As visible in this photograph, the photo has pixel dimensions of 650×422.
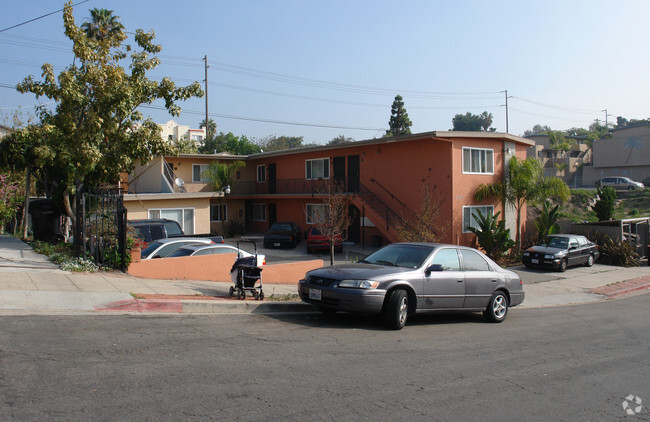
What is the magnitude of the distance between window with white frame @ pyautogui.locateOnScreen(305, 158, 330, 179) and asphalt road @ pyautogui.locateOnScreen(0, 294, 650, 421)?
2199 cm

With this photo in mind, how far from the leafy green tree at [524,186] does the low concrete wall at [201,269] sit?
14.3 m

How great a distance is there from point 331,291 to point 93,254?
23.5ft

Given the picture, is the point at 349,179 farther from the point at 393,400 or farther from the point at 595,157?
the point at 595,157

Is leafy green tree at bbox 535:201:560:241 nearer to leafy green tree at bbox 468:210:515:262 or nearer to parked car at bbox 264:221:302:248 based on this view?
leafy green tree at bbox 468:210:515:262

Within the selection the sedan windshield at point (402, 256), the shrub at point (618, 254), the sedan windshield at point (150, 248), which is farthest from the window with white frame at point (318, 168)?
the sedan windshield at point (402, 256)

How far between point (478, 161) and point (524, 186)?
2884 mm

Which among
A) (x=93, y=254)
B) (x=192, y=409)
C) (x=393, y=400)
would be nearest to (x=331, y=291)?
(x=393, y=400)

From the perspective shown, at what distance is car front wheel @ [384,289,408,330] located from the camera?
8750 mm

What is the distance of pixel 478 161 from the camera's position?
85.5 feet

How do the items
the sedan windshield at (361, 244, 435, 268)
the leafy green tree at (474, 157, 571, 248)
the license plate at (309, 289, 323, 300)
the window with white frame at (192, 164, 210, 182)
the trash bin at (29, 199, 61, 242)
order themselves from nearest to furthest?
the license plate at (309, 289, 323, 300) → the sedan windshield at (361, 244, 435, 268) → the trash bin at (29, 199, 61, 242) → the leafy green tree at (474, 157, 571, 248) → the window with white frame at (192, 164, 210, 182)

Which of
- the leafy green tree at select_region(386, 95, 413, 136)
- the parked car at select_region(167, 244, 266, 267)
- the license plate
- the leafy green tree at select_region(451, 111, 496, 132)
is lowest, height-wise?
the license plate

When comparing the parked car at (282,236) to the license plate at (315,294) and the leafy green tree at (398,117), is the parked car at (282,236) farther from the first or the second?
the leafy green tree at (398,117)

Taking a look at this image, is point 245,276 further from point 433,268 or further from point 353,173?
point 353,173

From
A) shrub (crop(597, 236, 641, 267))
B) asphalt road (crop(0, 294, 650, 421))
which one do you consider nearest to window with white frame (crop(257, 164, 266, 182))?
shrub (crop(597, 236, 641, 267))
